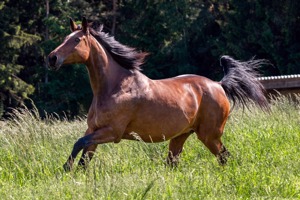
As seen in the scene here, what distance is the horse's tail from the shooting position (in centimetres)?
1044

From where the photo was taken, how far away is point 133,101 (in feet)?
28.6

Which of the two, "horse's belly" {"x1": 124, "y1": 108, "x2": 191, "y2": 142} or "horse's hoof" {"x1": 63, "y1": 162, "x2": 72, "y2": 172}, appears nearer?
"horse's hoof" {"x1": 63, "y1": 162, "x2": 72, "y2": 172}

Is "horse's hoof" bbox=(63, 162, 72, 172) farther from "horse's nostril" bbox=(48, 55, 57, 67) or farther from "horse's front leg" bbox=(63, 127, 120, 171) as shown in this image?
"horse's nostril" bbox=(48, 55, 57, 67)

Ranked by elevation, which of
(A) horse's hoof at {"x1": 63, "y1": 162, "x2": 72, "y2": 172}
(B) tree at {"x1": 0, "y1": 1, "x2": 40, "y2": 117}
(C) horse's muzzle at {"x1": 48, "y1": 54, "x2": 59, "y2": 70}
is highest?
(C) horse's muzzle at {"x1": 48, "y1": 54, "x2": 59, "y2": 70}

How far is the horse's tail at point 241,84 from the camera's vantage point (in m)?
10.4

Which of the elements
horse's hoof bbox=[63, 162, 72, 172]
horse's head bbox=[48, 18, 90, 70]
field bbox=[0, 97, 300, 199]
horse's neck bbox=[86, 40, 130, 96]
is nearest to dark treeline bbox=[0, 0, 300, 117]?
field bbox=[0, 97, 300, 199]

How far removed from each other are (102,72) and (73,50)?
0.50m

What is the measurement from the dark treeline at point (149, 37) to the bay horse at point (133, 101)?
79.6 feet

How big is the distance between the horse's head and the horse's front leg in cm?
88

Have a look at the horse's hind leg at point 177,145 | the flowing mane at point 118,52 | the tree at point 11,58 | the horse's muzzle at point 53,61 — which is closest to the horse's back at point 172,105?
the horse's hind leg at point 177,145

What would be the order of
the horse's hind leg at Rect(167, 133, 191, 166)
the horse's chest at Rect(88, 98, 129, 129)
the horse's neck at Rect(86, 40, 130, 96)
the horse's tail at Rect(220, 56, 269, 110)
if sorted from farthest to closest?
the horse's tail at Rect(220, 56, 269, 110) → the horse's hind leg at Rect(167, 133, 191, 166) → the horse's neck at Rect(86, 40, 130, 96) → the horse's chest at Rect(88, 98, 129, 129)

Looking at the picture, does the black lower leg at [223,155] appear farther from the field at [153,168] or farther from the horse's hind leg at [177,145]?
the horse's hind leg at [177,145]

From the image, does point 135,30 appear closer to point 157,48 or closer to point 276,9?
point 157,48

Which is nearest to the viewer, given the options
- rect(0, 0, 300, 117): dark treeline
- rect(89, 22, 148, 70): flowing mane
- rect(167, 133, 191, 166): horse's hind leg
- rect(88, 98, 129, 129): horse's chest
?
rect(88, 98, 129, 129): horse's chest
